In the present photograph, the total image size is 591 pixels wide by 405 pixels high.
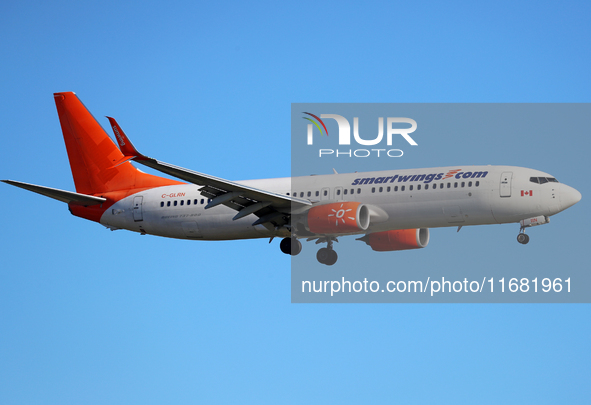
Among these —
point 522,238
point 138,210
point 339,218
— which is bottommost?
point 522,238

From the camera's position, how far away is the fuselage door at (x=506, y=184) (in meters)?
35.8

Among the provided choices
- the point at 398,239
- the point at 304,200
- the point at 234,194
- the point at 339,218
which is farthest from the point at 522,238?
the point at 234,194

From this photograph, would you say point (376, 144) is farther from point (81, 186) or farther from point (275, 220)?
point (81, 186)

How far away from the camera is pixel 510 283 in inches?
1467

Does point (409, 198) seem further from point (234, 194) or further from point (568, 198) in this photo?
point (234, 194)

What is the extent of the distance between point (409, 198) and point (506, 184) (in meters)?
4.38

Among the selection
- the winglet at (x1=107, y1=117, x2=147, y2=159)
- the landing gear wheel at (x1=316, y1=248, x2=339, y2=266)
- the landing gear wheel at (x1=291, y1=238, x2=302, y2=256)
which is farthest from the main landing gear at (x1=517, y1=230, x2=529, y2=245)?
the winglet at (x1=107, y1=117, x2=147, y2=159)

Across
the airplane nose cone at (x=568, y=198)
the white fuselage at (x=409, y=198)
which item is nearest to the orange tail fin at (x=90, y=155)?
the white fuselage at (x=409, y=198)

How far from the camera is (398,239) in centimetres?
4231

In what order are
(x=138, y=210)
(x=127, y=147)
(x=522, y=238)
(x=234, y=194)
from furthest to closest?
(x=138, y=210) → (x=234, y=194) → (x=522, y=238) → (x=127, y=147)

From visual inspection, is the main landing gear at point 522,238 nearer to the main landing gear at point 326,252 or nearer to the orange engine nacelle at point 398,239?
the orange engine nacelle at point 398,239

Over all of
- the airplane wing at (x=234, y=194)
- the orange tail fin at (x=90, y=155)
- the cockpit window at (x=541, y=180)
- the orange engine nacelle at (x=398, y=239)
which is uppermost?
the orange tail fin at (x=90, y=155)

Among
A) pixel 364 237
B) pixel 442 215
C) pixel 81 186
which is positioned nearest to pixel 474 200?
pixel 442 215

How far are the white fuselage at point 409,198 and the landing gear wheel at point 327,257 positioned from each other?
310 centimetres
